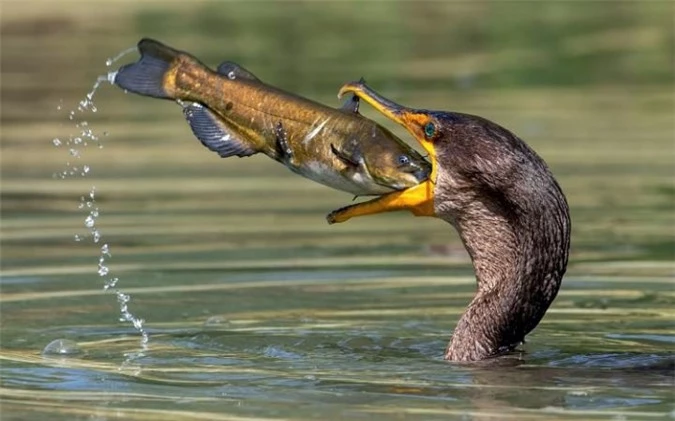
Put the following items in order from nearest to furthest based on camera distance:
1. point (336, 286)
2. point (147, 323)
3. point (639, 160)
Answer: point (147, 323) < point (336, 286) < point (639, 160)

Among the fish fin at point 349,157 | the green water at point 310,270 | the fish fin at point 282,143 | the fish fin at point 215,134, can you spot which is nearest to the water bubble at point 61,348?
the green water at point 310,270

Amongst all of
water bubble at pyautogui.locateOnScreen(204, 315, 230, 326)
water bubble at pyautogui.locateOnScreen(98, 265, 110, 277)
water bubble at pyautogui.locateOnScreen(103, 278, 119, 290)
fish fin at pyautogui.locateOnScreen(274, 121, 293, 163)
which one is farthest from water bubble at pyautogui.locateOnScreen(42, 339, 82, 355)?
water bubble at pyautogui.locateOnScreen(98, 265, 110, 277)

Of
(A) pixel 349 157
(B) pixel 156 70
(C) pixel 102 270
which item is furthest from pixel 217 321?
(A) pixel 349 157

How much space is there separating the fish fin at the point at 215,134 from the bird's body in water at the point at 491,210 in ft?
1.45

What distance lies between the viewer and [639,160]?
42.3 feet

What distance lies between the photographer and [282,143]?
6855mm

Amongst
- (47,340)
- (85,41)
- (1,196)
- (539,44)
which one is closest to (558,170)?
(1,196)

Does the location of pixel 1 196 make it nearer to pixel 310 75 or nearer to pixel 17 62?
pixel 310 75

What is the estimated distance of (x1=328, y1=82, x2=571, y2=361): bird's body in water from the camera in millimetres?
6770

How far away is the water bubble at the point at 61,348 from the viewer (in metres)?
7.21

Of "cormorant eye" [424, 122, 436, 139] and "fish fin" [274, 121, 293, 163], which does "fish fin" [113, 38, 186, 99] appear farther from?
"cormorant eye" [424, 122, 436, 139]

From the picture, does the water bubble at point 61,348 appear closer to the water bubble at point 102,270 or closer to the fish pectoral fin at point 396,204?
the fish pectoral fin at point 396,204

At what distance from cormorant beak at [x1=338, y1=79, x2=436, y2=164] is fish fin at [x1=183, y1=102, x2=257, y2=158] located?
1.36 ft

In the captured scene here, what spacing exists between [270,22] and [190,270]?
644 inches
